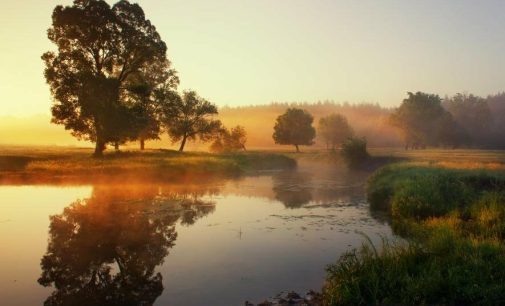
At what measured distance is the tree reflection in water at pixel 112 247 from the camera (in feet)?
40.4

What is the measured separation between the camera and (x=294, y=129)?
121 meters

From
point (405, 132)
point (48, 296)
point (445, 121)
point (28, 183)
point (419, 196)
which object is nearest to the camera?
point (48, 296)

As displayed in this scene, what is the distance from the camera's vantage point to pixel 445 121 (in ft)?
350

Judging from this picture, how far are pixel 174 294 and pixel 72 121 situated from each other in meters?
43.5

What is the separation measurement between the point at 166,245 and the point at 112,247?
2.34 metres

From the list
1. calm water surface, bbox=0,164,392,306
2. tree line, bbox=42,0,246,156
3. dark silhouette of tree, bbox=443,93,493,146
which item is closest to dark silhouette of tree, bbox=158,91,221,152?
tree line, bbox=42,0,246,156

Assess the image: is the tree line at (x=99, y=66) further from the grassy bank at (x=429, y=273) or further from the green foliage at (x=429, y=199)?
the grassy bank at (x=429, y=273)

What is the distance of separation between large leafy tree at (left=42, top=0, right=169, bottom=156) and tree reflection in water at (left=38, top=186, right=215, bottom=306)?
2065 centimetres

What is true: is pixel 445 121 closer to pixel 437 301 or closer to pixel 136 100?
pixel 136 100

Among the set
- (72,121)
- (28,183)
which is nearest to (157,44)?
(72,121)

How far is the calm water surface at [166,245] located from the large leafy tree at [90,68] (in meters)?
17.6

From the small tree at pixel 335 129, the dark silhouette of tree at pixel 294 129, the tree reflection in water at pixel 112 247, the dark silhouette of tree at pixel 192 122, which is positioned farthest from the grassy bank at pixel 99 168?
the small tree at pixel 335 129

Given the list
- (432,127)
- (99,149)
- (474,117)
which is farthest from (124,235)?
(474,117)

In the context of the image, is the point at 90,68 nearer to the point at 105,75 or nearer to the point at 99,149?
the point at 105,75
